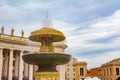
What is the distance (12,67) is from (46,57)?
36024mm

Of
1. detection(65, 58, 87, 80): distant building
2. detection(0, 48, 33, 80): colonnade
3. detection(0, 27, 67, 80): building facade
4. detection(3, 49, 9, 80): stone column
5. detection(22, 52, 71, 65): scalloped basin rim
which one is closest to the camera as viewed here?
detection(22, 52, 71, 65): scalloped basin rim

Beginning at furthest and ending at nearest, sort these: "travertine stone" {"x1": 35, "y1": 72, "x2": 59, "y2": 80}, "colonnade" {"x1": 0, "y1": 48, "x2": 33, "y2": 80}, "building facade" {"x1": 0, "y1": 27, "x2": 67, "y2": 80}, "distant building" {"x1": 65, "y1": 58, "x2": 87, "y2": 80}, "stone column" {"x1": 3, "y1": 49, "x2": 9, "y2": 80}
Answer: "distant building" {"x1": 65, "y1": 58, "x2": 87, "y2": 80} < "stone column" {"x1": 3, "y1": 49, "x2": 9, "y2": 80} < "colonnade" {"x1": 0, "y1": 48, "x2": 33, "y2": 80} < "building facade" {"x1": 0, "y1": 27, "x2": 67, "y2": 80} < "travertine stone" {"x1": 35, "y1": 72, "x2": 59, "y2": 80}

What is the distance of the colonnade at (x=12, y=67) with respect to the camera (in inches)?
2000

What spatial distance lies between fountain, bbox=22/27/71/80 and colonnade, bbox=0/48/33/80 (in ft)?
106

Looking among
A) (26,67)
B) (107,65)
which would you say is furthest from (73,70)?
(26,67)

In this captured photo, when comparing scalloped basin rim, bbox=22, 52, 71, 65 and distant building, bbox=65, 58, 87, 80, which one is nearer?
scalloped basin rim, bbox=22, 52, 71, 65

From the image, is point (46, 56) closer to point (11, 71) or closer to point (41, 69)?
point (41, 69)

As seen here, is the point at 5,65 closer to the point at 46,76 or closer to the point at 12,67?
the point at 12,67

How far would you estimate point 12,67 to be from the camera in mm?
52562

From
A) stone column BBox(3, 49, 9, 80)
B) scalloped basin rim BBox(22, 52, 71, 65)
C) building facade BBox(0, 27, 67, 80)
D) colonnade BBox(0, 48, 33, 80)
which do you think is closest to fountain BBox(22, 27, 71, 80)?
scalloped basin rim BBox(22, 52, 71, 65)

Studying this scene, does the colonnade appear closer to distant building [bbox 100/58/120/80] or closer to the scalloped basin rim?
the scalloped basin rim

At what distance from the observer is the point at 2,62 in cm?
5194

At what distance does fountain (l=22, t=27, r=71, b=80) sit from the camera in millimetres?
17781

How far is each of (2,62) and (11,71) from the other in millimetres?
2587
